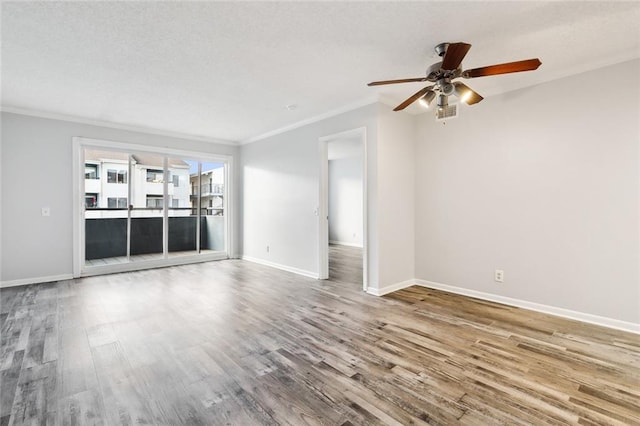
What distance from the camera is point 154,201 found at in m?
5.78

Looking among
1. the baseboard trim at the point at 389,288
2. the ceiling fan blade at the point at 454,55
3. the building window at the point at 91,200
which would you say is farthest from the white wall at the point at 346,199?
the ceiling fan blade at the point at 454,55

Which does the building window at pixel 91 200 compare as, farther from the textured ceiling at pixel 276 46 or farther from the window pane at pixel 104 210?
the textured ceiling at pixel 276 46

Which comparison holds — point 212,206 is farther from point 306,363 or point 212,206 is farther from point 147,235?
point 306,363

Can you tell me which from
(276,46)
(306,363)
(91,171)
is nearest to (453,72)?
(276,46)

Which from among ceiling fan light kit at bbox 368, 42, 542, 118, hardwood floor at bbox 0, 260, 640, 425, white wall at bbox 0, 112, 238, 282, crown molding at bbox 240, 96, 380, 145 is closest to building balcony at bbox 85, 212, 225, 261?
white wall at bbox 0, 112, 238, 282

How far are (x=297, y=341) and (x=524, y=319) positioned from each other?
7.76ft

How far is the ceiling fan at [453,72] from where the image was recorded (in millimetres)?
2107

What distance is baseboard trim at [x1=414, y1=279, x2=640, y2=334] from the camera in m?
2.82

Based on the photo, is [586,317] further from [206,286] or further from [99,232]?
[99,232]

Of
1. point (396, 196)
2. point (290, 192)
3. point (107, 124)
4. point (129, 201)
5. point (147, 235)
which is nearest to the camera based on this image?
point (396, 196)

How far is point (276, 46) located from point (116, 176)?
4341 mm

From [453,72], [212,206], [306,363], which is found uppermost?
[453,72]

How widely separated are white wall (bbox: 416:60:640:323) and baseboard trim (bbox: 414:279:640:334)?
0.17 ft

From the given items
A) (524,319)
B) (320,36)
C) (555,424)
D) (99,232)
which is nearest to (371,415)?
(555,424)
